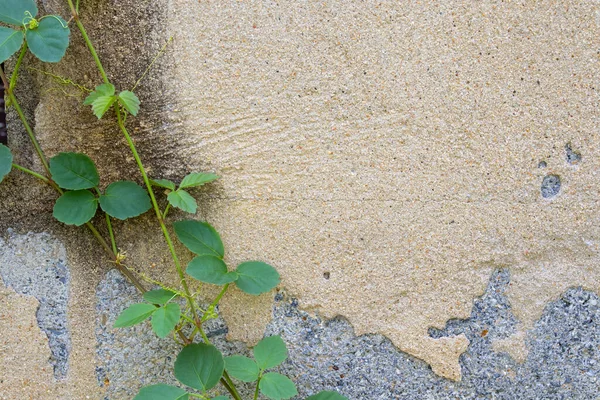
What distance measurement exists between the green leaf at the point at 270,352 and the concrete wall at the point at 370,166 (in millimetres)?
46

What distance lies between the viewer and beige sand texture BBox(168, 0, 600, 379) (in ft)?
3.30

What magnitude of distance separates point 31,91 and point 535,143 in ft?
2.90

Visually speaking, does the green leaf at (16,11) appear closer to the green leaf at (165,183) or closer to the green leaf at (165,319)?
the green leaf at (165,183)

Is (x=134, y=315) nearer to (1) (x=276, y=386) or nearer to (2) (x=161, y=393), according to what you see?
(2) (x=161, y=393)

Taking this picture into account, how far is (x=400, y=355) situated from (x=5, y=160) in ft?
2.50

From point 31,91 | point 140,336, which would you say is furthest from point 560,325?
point 31,91

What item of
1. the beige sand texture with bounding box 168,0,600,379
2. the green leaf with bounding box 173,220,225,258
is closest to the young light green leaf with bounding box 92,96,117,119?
the beige sand texture with bounding box 168,0,600,379

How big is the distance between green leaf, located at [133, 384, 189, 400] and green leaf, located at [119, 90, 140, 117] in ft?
1.48

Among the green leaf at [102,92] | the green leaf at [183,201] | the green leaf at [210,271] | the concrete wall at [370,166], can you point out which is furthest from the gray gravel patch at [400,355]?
the green leaf at [102,92]

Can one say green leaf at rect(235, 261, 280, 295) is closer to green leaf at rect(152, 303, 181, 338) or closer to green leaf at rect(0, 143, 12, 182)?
green leaf at rect(152, 303, 181, 338)

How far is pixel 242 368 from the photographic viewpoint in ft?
3.30

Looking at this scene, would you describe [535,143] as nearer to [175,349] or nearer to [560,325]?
[560,325]

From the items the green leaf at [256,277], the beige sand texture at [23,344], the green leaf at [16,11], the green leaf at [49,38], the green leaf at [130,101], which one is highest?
the green leaf at [16,11]

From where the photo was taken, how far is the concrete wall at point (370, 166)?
1011 mm
